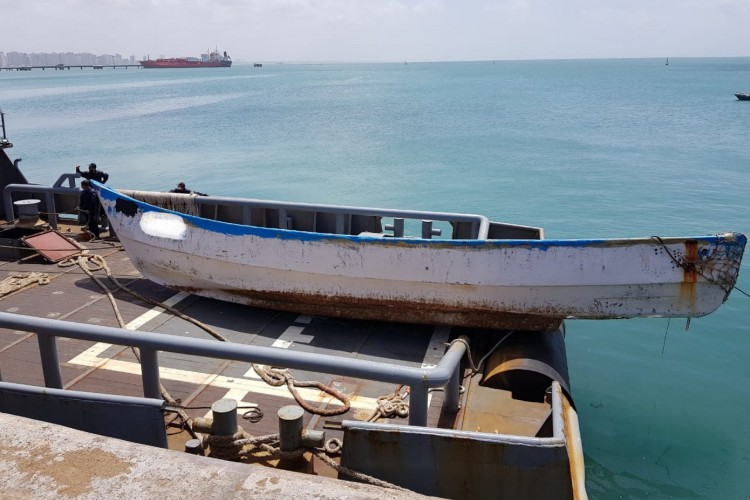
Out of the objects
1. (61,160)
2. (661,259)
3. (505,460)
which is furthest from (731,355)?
(61,160)

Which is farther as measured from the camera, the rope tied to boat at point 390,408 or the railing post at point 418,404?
the rope tied to boat at point 390,408

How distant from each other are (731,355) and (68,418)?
1190cm

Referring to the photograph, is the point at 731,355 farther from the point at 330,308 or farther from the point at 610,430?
the point at 330,308

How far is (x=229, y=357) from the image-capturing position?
3668 millimetres

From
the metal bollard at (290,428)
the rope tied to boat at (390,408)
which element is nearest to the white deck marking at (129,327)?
the metal bollard at (290,428)

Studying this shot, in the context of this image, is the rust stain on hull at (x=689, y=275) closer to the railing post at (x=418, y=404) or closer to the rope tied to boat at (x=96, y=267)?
the railing post at (x=418, y=404)

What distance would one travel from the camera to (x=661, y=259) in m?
6.91

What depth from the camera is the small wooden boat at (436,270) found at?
6965mm

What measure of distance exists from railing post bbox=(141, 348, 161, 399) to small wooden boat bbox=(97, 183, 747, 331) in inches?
153

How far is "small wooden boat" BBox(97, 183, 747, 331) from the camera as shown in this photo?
22.9 feet

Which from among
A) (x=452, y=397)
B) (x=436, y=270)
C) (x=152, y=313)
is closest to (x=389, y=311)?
(x=436, y=270)

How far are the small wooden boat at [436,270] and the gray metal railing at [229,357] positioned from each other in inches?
126

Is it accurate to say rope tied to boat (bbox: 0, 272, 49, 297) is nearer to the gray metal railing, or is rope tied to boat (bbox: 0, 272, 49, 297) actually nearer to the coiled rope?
the coiled rope

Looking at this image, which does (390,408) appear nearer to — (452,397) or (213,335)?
(452,397)
